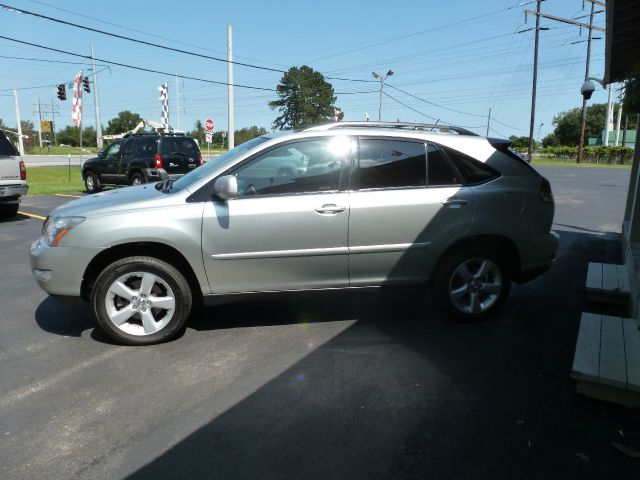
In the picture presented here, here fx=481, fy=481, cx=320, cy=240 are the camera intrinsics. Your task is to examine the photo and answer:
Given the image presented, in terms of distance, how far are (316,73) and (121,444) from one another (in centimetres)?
9416

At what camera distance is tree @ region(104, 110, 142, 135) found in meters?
→ 116

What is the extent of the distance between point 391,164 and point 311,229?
928 mm

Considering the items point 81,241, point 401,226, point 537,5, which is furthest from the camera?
point 537,5

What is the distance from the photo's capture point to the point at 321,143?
4.12m

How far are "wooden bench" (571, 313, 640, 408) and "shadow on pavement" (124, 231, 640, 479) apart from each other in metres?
0.12

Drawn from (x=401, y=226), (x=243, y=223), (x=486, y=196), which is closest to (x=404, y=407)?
(x=401, y=226)

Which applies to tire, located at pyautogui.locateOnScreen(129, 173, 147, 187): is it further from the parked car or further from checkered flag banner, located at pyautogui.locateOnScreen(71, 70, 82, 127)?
checkered flag banner, located at pyautogui.locateOnScreen(71, 70, 82, 127)

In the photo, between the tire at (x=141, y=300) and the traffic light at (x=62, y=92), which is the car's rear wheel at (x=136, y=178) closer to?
the tire at (x=141, y=300)

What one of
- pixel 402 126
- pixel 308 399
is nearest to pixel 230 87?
pixel 402 126

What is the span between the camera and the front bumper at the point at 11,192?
9.80 m

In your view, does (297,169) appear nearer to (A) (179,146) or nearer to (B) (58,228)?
(B) (58,228)

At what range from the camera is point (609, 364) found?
3.11m

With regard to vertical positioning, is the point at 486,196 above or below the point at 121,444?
above

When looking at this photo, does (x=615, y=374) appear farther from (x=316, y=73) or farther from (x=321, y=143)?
(x=316, y=73)
